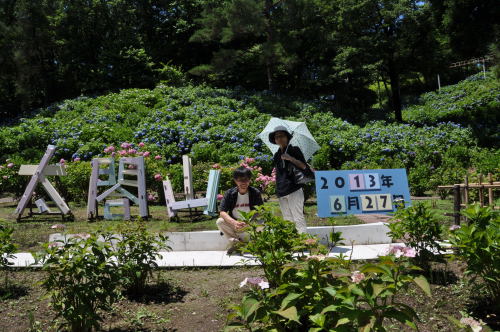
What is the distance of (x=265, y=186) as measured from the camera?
8352 millimetres

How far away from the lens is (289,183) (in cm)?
499

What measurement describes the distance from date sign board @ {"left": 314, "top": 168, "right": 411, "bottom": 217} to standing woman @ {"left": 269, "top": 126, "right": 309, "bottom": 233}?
1260 mm

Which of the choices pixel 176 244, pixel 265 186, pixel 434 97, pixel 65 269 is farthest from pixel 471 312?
pixel 434 97

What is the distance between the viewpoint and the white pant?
4984mm

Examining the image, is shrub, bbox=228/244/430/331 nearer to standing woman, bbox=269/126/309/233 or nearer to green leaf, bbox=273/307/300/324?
green leaf, bbox=273/307/300/324

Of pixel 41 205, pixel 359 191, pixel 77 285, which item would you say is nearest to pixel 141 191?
pixel 41 205

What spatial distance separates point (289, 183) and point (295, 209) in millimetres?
323

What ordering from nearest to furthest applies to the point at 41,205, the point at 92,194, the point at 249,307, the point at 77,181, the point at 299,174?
the point at 249,307 → the point at 299,174 → the point at 92,194 → the point at 41,205 → the point at 77,181

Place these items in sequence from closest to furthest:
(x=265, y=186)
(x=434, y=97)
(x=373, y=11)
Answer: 1. (x=265, y=186)
2. (x=373, y=11)
3. (x=434, y=97)

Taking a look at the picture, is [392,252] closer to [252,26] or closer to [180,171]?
[180,171]

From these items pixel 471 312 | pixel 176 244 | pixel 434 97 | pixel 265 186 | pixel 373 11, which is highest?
pixel 373 11

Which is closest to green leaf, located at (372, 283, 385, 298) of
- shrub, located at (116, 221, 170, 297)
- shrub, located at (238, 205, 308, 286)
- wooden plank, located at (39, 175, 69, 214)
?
shrub, located at (238, 205, 308, 286)

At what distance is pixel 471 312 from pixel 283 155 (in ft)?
8.12

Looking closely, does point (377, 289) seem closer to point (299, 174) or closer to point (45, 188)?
point (299, 174)
